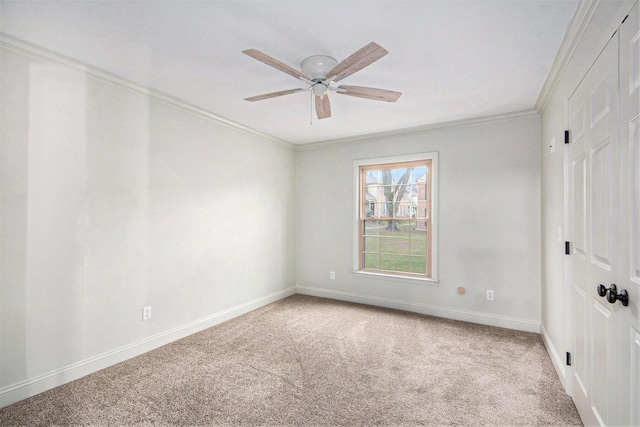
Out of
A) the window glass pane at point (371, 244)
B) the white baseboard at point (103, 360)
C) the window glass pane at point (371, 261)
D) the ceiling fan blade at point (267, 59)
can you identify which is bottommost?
the white baseboard at point (103, 360)

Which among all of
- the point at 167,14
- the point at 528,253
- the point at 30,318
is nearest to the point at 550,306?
the point at 528,253

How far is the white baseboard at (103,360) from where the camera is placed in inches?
88.2

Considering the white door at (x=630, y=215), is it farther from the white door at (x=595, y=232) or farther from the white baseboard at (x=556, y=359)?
the white baseboard at (x=556, y=359)

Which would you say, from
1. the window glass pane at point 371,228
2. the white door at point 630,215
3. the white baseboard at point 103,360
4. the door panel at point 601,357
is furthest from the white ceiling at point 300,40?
the white baseboard at point 103,360

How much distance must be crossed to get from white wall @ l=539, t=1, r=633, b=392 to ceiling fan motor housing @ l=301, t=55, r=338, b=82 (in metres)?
1.49

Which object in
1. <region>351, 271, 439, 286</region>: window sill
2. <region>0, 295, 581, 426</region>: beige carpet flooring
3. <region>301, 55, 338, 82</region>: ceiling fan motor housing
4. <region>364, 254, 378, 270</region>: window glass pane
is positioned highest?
<region>301, 55, 338, 82</region>: ceiling fan motor housing

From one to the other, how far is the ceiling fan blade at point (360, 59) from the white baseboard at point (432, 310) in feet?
10.2

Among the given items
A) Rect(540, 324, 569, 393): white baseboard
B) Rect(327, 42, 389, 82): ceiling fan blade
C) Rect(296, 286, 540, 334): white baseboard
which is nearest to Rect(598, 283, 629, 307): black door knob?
Rect(540, 324, 569, 393): white baseboard

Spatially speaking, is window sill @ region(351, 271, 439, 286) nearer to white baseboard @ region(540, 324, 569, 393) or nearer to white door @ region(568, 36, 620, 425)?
white baseboard @ region(540, 324, 569, 393)

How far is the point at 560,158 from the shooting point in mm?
2539

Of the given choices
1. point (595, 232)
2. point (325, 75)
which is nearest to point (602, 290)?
point (595, 232)

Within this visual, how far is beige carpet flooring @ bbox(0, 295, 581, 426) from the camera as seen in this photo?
2.09 meters

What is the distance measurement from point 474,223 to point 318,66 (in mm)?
2660

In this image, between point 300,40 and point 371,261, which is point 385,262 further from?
point 300,40
